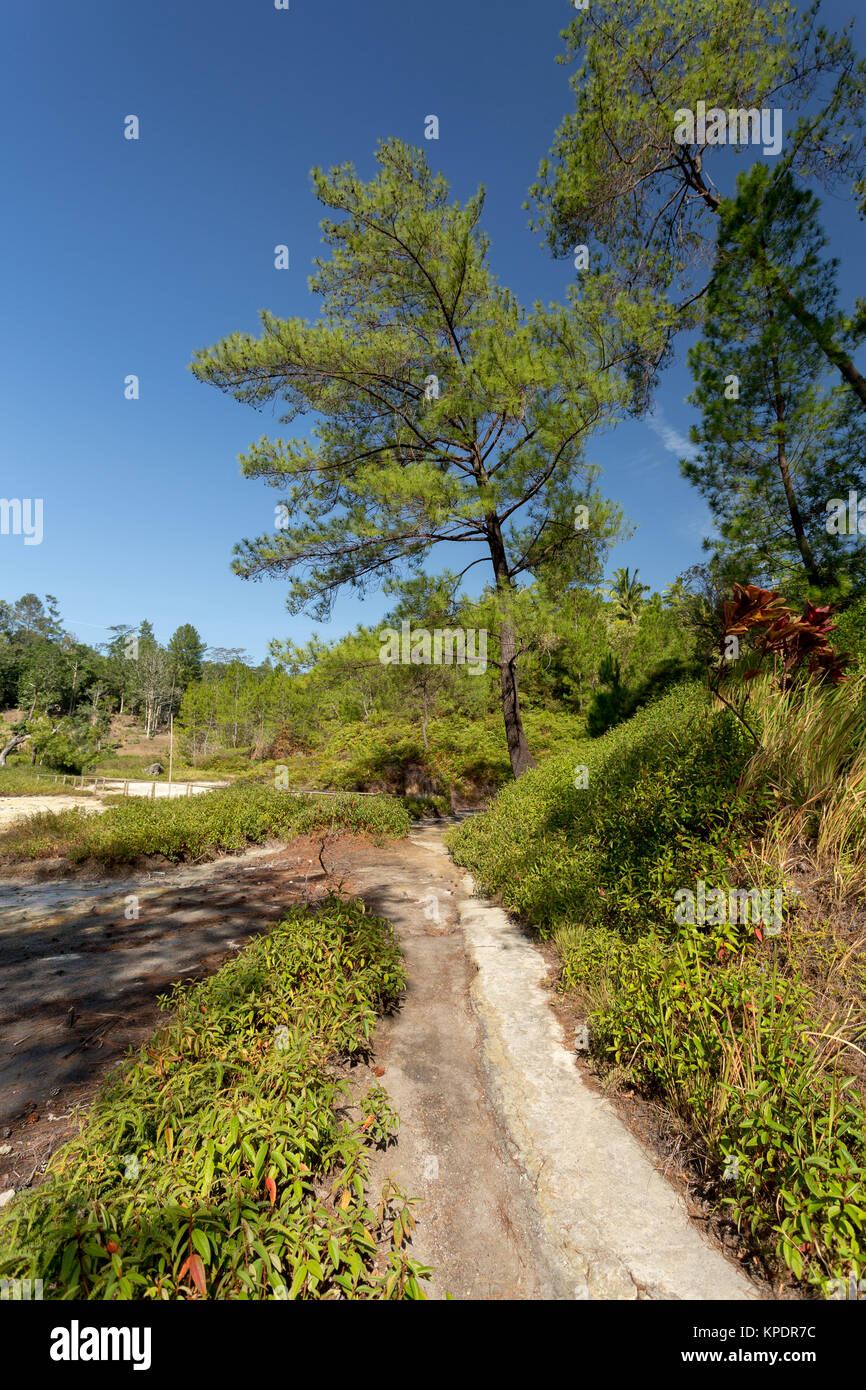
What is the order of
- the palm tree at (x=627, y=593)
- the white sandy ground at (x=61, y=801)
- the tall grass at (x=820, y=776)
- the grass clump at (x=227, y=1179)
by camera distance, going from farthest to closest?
the palm tree at (x=627, y=593), the white sandy ground at (x=61, y=801), the tall grass at (x=820, y=776), the grass clump at (x=227, y=1179)

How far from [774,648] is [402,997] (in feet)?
13.7

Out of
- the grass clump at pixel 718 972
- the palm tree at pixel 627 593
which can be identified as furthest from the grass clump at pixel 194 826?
the palm tree at pixel 627 593

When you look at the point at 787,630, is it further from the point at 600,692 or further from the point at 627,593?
the point at 627,593

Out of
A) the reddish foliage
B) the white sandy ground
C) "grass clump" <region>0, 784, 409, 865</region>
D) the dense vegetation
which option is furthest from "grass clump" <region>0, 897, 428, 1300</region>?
the white sandy ground

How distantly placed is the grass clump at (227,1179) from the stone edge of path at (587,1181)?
25.9 inches

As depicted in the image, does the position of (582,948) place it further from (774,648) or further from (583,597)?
(583,597)

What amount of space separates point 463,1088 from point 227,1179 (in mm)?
1572

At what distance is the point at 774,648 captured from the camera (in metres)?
4.46

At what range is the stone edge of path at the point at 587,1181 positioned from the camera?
6.23 feet

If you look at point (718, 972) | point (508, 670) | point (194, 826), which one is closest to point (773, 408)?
point (508, 670)

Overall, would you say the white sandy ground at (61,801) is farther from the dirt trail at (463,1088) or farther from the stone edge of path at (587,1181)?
the stone edge of path at (587,1181)

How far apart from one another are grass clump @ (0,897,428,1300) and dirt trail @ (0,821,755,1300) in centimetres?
29

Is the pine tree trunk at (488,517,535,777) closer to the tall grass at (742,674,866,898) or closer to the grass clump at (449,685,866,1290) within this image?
the grass clump at (449,685,866,1290)

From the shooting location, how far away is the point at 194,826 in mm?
9742
